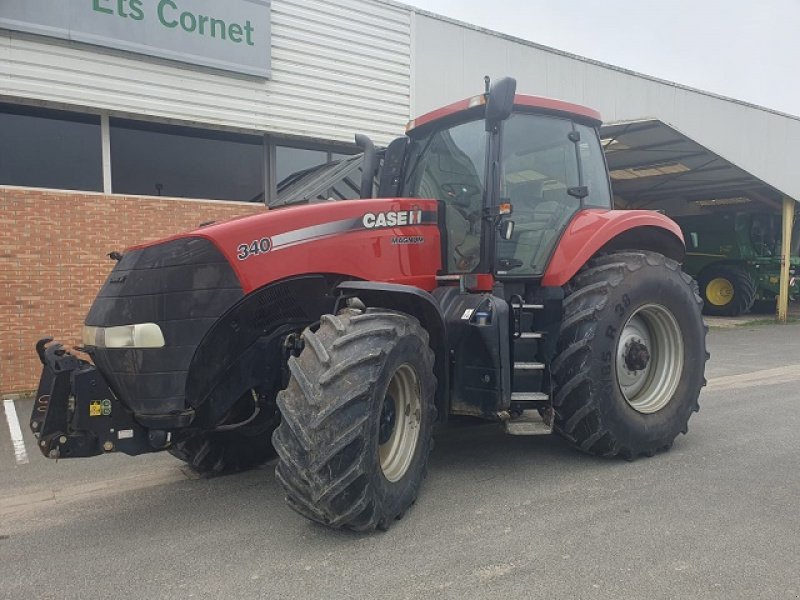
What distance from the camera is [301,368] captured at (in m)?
3.02

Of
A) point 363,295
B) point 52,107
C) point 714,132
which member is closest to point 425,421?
point 363,295

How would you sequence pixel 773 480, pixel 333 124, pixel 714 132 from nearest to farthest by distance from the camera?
pixel 773 480 → pixel 333 124 → pixel 714 132

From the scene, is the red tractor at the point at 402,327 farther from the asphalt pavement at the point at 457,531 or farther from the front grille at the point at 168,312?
the asphalt pavement at the point at 457,531

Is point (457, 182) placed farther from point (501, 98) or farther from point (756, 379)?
point (756, 379)

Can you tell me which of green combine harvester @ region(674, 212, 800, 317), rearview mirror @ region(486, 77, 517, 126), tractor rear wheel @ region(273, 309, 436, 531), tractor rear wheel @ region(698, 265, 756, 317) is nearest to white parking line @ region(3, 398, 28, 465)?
tractor rear wheel @ region(273, 309, 436, 531)

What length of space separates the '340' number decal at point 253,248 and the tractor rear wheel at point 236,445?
41.1 inches

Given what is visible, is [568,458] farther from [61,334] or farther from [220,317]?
[61,334]

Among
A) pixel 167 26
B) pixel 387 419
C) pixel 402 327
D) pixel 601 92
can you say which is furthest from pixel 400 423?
pixel 601 92

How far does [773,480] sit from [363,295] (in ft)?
9.56

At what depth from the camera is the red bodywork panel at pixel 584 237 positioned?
4.27 meters

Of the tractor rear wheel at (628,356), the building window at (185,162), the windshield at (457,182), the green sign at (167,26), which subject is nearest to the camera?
the tractor rear wheel at (628,356)

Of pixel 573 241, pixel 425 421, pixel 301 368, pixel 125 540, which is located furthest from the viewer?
pixel 573 241

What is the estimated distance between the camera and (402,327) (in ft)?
10.8

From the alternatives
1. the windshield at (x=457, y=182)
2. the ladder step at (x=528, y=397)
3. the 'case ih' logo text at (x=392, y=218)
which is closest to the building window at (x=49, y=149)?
the windshield at (x=457, y=182)
